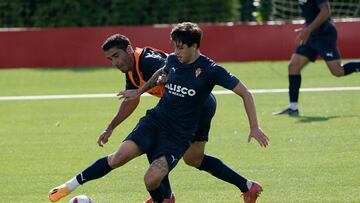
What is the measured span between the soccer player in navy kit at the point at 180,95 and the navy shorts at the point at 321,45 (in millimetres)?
5764

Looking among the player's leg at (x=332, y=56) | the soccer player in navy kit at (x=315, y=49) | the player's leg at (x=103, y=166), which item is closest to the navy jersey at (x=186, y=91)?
the player's leg at (x=103, y=166)

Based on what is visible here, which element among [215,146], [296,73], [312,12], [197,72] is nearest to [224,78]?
[197,72]

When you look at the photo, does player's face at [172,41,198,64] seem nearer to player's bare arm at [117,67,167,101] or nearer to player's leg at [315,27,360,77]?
player's bare arm at [117,67,167,101]

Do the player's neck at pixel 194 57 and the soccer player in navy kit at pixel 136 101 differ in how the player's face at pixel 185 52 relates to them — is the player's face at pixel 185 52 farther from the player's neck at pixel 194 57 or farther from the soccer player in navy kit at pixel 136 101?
the soccer player in navy kit at pixel 136 101

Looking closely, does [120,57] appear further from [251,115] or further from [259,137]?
[259,137]

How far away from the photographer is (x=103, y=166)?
764 centimetres

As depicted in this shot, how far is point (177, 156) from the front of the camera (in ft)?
24.5

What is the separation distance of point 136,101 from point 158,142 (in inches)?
28.6

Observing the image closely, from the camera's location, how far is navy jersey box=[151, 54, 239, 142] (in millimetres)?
7449

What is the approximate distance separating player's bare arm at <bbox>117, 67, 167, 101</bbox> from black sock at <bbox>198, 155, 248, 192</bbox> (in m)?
0.88

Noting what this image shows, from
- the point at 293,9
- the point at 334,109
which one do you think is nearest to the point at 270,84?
the point at 334,109

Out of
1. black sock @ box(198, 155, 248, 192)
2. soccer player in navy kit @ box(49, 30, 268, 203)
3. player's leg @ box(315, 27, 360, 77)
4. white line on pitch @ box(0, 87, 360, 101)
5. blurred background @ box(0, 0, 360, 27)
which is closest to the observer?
soccer player in navy kit @ box(49, 30, 268, 203)

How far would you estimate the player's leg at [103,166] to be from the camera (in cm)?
749

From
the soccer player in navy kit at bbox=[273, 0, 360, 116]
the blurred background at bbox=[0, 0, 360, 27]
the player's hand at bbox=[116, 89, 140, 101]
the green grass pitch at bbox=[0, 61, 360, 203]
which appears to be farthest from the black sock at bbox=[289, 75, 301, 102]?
the blurred background at bbox=[0, 0, 360, 27]
